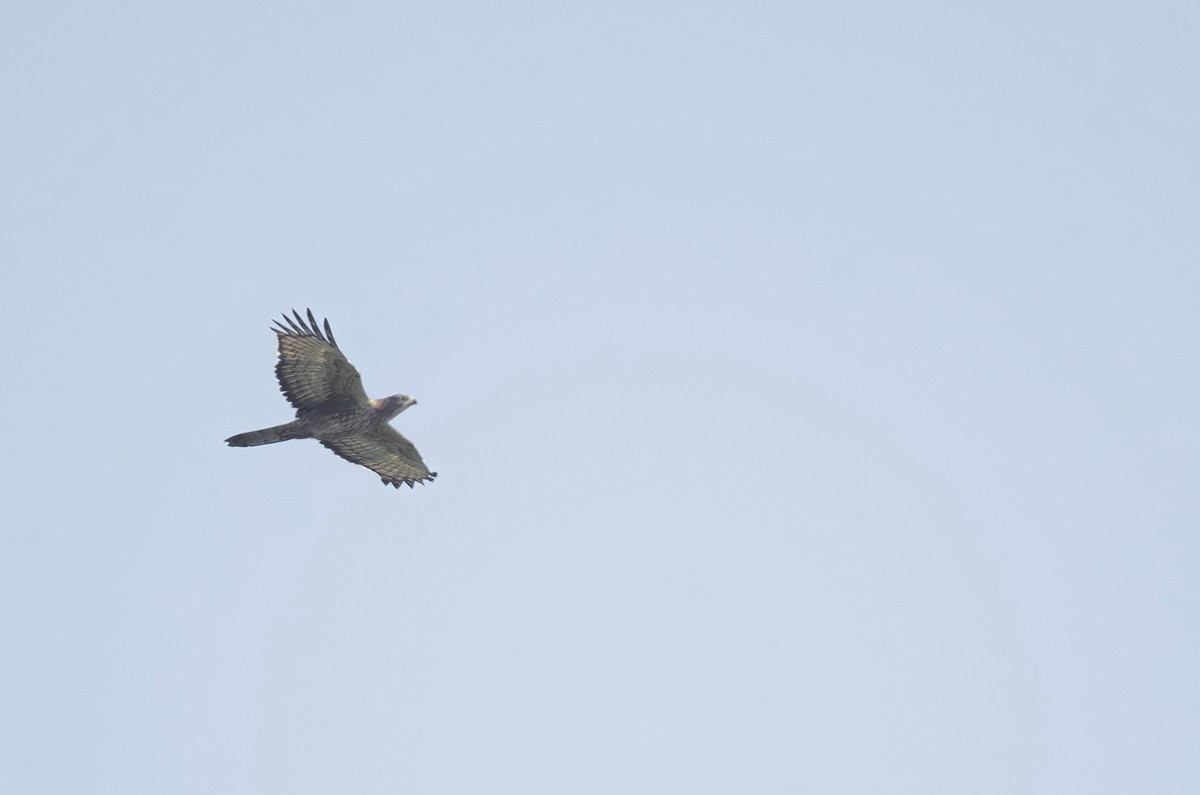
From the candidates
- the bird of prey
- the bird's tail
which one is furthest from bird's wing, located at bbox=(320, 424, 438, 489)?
the bird's tail

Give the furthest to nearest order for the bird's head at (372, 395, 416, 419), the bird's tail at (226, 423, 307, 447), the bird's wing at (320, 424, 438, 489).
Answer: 1. the bird's wing at (320, 424, 438, 489)
2. the bird's head at (372, 395, 416, 419)
3. the bird's tail at (226, 423, 307, 447)

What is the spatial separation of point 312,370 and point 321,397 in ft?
2.51

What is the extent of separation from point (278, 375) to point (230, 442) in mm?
2025

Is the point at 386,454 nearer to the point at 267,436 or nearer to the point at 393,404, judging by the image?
the point at 393,404

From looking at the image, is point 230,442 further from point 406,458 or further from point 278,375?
point 406,458

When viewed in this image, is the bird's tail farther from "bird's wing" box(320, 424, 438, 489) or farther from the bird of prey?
"bird's wing" box(320, 424, 438, 489)

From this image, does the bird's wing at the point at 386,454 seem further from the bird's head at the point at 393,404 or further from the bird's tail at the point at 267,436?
the bird's tail at the point at 267,436

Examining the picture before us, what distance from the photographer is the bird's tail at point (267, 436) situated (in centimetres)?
3162

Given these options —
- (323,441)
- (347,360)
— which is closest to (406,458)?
(323,441)

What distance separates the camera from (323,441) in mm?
35000

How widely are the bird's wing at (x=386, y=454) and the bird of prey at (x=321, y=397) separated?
0.33 ft

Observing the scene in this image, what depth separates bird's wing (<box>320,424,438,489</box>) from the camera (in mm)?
35375

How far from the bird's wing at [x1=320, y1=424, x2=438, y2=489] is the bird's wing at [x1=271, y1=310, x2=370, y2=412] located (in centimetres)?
207

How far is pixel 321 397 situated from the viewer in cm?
3297
